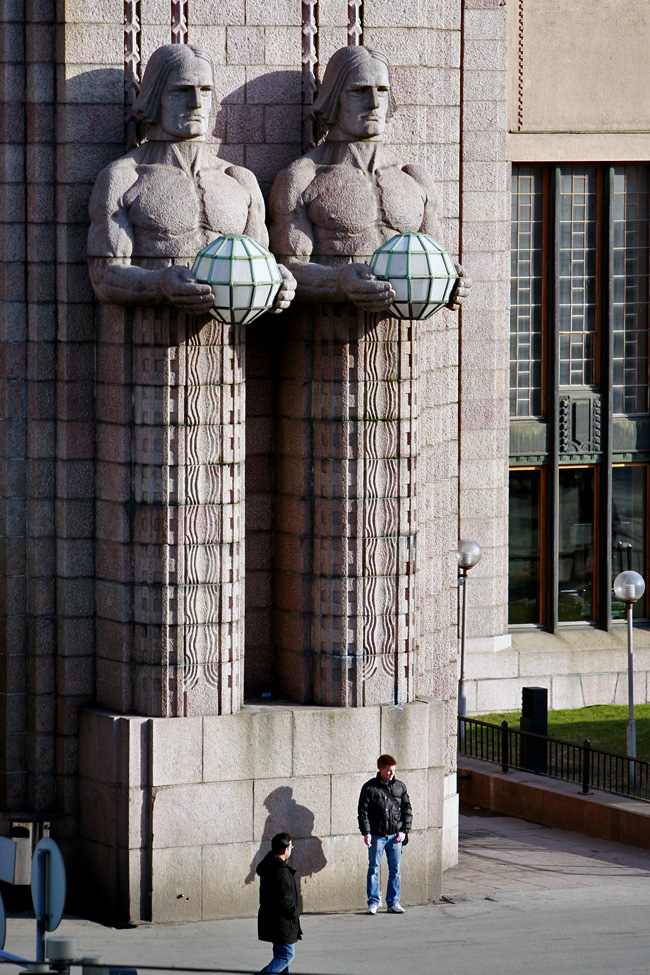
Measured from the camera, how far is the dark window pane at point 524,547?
34875 mm

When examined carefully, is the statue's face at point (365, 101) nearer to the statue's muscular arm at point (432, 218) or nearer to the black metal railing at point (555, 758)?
the statue's muscular arm at point (432, 218)

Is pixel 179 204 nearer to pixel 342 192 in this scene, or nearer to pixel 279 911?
pixel 342 192

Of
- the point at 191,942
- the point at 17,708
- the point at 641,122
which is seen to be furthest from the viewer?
the point at 641,122

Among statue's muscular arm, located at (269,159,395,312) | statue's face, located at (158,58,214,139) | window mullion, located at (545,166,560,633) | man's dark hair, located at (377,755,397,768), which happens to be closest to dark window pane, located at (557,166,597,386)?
window mullion, located at (545,166,560,633)

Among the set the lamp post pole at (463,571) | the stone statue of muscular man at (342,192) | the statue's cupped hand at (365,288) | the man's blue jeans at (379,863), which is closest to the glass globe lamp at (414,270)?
the statue's cupped hand at (365,288)

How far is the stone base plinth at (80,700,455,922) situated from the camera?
22125mm

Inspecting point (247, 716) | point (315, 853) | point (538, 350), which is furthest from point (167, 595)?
point (538, 350)

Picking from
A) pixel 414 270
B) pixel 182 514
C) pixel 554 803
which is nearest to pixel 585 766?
pixel 554 803

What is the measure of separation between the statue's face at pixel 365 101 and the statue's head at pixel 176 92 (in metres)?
1.47

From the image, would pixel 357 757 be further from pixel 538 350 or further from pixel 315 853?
pixel 538 350

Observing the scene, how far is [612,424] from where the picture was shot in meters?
35.0

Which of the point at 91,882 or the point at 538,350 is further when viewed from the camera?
the point at 538,350

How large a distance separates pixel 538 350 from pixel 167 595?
13904mm

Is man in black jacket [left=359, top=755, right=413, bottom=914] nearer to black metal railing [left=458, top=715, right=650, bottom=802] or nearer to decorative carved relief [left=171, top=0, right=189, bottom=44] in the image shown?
black metal railing [left=458, top=715, right=650, bottom=802]
